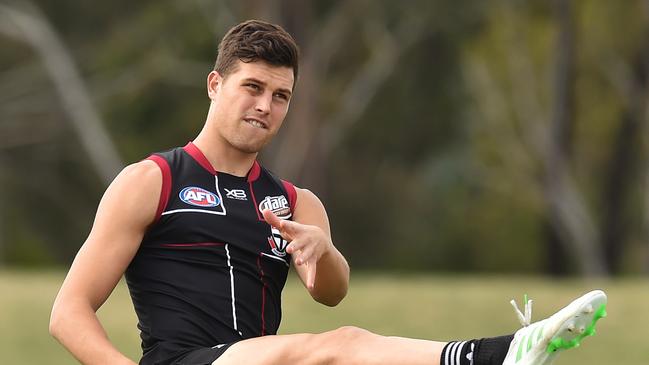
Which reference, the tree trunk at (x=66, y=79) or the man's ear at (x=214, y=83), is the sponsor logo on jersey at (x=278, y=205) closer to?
the man's ear at (x=214, y=83)

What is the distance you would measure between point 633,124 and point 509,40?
4.07 m

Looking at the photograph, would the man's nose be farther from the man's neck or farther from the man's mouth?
the man's neck

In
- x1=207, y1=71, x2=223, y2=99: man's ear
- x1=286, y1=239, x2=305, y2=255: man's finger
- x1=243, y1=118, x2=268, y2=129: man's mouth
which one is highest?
x1=207, y1=71, x2=223, y2=99: man's ear

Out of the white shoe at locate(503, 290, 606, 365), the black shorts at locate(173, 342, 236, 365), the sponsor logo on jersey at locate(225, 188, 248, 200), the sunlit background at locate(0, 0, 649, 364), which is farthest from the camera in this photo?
the sunlit background at locate(0, 0, 649, 364)

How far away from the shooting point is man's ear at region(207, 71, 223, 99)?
19.0 feet

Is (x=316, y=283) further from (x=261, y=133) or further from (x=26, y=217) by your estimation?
(x=26, y=217)

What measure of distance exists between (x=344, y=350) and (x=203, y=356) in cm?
64

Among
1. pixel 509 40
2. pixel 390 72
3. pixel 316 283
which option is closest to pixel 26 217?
pixel 390 72

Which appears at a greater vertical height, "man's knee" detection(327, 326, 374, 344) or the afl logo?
the afl logo

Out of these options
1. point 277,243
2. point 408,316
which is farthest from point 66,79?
point 277,243

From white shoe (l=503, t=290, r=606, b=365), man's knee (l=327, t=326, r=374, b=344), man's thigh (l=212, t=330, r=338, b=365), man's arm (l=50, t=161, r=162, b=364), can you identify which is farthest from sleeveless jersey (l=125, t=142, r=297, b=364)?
white shoe (l=503, t=290, r=606, b=365)

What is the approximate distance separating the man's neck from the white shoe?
151cm

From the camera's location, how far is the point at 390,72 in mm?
37219

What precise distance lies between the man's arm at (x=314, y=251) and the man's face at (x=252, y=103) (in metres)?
0.39
